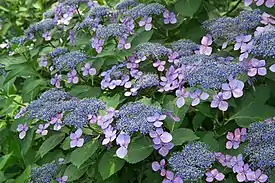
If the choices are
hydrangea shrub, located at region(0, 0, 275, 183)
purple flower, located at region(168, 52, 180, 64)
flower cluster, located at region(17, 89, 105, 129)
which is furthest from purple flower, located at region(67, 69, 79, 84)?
purple flower, located at region(168, 52, 180, 64)

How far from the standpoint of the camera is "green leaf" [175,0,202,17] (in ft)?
5.55

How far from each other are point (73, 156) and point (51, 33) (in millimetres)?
776

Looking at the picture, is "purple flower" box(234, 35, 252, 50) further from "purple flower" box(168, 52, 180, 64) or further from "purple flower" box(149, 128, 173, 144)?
"purple flower" box(149, 128, 173, 144)

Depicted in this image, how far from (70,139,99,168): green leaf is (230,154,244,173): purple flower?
34cm

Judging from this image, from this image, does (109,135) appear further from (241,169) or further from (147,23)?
(147,23)

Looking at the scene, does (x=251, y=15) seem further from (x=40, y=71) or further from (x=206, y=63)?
(x=40, y=71)

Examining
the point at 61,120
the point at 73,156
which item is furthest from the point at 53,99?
the point at 73,156

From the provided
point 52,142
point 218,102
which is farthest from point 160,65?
point 52,142

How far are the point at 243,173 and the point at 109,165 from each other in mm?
331

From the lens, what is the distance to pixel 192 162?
3.83 ft

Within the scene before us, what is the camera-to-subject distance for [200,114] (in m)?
1.39

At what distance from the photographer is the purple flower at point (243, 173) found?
3.87 ft

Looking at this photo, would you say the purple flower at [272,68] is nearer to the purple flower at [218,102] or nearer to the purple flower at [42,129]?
the purple flower at [218,102]

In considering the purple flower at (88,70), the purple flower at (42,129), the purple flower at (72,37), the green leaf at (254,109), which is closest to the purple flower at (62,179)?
A: the purple flower at (42,129)
